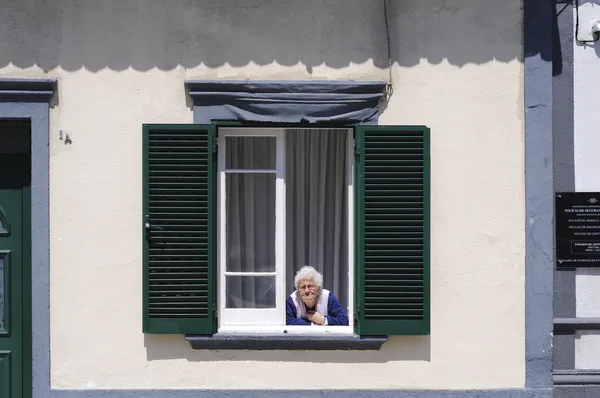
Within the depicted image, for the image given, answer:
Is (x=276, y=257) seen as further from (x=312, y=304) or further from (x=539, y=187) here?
(x=539, y=187)

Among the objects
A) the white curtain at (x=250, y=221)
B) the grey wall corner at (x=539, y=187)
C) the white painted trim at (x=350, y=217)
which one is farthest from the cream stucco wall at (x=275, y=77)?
the white curtain at (x=250, y=221)

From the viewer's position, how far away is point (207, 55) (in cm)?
690

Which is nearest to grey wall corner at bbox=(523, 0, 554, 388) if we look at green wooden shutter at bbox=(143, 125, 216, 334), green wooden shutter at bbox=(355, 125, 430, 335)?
green wooden shutter at bbox=(355, 125, 430, 335)

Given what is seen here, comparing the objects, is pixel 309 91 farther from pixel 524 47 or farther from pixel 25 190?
pixel 25 190

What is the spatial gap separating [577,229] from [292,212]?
2.22 metres

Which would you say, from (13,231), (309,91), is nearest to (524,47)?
(309,91)

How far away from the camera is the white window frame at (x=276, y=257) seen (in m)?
6.99

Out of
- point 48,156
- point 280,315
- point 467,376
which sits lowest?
point 467,376

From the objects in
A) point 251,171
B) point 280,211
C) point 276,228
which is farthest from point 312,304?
point 251,171

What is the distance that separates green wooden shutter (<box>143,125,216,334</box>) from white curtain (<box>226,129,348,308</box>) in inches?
13.4

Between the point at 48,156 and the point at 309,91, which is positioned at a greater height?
the point at 309,91

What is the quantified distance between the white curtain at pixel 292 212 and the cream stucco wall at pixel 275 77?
0.51 meters

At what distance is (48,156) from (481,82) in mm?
3330

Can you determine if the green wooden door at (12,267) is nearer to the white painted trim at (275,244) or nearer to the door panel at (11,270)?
the door panel at (11,270)
